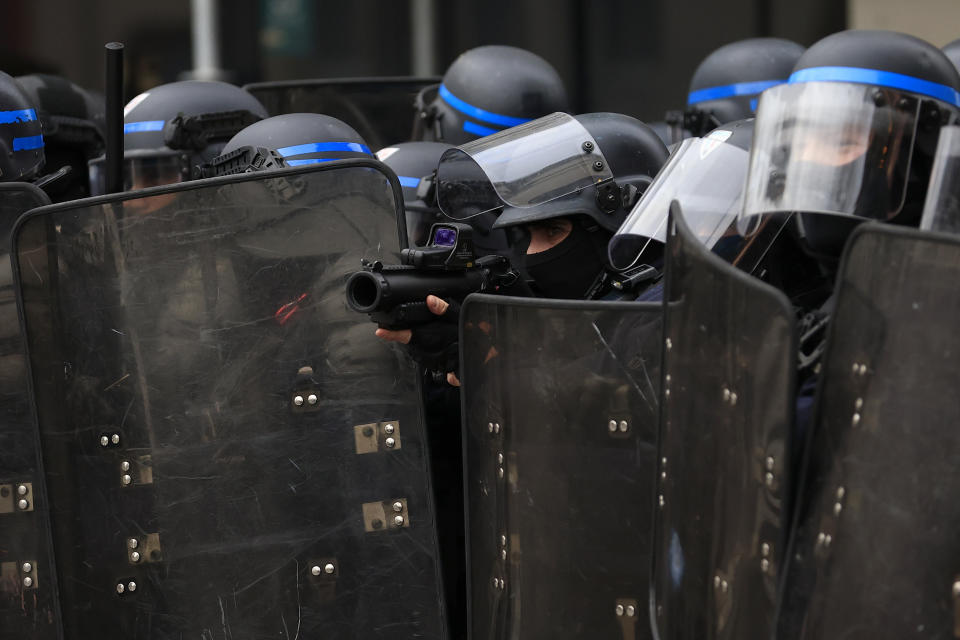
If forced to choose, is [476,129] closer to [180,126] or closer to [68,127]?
[180,126]

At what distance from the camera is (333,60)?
947 cm

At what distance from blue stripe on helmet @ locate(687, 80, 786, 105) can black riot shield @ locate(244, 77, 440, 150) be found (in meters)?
1.03

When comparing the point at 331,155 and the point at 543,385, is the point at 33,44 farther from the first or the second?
the point at 543,385

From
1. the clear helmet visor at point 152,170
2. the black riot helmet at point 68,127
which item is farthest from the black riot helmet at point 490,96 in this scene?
the black riot helmet at point 68,127

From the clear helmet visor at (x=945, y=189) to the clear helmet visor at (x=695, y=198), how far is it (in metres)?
0.46

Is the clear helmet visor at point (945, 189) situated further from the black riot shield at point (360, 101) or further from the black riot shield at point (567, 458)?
the black riot shield at point (360, 101)

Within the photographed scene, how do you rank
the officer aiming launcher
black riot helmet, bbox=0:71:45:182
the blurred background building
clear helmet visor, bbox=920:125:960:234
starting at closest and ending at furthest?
1. clear helmet visor, bbox=920:125:960:234
2. the officer aiming launcher
3. black riot helmet, bbox=0:71:45:182
4. the blurred background building

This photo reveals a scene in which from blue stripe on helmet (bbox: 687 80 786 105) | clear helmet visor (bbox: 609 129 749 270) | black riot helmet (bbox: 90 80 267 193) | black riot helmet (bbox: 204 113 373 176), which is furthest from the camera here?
blue stripe on helmet (bbox: 687 80 786 105)

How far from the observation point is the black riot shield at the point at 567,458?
2424 mm

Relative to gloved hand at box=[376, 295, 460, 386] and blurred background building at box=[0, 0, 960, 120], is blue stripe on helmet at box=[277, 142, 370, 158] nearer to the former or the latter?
gloved hand at box=[376, 295, 460, 386]

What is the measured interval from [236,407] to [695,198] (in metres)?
1.03

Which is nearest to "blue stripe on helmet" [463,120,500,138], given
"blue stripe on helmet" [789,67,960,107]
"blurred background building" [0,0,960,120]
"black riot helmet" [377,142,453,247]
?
"black riot helmet" [377,142,453,247]

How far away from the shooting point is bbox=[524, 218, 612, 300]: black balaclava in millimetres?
3043

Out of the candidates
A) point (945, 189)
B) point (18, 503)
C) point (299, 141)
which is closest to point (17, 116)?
point (299, 141)
